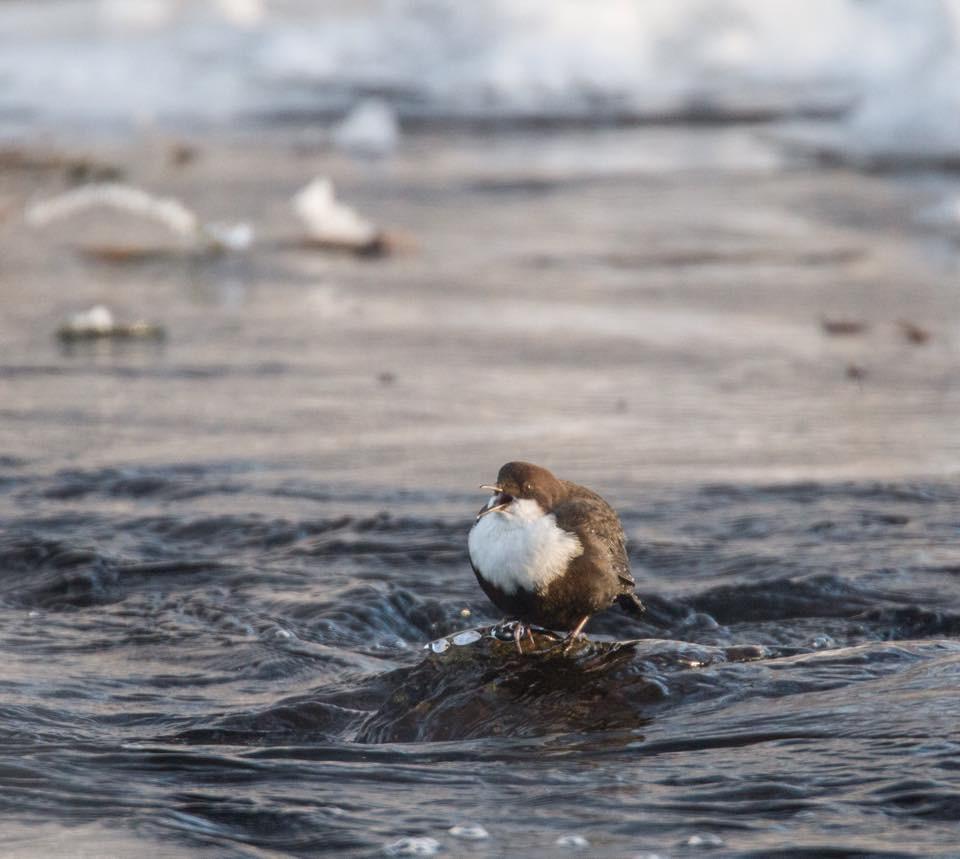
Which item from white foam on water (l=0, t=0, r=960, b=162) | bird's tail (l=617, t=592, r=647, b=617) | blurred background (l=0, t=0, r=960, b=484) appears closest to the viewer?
bird's tail (l=617, t=592, r=647, b=617)

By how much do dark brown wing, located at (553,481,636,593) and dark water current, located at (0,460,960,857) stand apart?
25 cm

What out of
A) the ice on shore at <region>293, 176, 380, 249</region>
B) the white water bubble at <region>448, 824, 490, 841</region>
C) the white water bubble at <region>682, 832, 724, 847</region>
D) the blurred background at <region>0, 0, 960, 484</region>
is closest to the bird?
the white water bubble at <region>448, 824, 490, 841</region>

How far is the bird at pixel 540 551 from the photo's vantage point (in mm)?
4594

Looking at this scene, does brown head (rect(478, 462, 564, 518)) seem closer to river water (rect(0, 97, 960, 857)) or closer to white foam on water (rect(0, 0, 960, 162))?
river water (rect(0, 97, 960, 857))

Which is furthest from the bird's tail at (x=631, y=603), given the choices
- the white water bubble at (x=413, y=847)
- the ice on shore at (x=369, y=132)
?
the ice on shore at (x=369, y=132)

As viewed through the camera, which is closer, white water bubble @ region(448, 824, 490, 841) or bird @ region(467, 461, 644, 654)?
white water bubble @ region(448, 824, 490, 841)

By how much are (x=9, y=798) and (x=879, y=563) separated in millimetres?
3261

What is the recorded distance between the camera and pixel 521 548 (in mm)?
4582

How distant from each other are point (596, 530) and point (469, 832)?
3.97 feet

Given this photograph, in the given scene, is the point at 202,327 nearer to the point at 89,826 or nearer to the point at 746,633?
the point at 746,633

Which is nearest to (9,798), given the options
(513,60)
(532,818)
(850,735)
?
(532,818)

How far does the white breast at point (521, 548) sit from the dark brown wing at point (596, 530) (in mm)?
55

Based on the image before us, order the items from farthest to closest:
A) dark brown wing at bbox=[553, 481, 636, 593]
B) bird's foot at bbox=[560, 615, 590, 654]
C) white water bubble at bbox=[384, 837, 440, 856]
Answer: bird's foot at bbox=[560, 615, 590, 654], dark brown wing at bbox=[553, 481, 636, 593], white water bubble at bbox=[384, 837, 440, 856]

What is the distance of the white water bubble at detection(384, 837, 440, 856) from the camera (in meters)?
3.77
